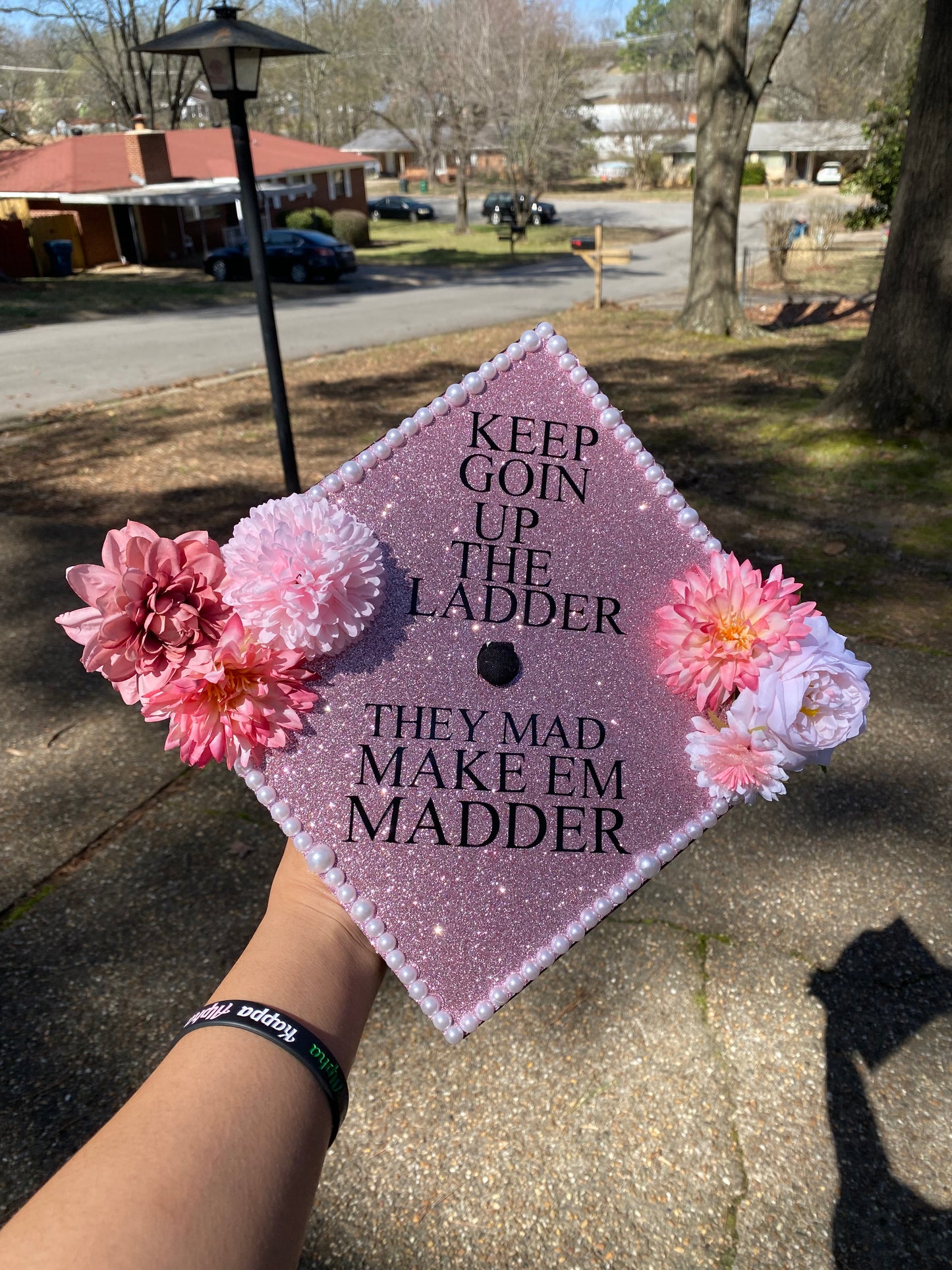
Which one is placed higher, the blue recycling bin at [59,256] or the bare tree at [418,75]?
the bare tree at [418,75]

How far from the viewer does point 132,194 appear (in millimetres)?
26984

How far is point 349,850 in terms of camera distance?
1.25 m

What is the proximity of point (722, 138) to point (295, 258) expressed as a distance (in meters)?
15.2

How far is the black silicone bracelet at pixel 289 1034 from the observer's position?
1064mm

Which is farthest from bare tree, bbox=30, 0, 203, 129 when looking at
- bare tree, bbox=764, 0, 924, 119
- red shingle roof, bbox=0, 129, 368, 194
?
bare tree, bbox=764, 0, 924, 119

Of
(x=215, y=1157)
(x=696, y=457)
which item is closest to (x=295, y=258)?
(x=696, y=457)

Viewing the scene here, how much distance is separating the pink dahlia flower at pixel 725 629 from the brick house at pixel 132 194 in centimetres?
2920

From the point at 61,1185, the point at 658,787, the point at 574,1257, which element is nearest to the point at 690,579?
the point at 658,787

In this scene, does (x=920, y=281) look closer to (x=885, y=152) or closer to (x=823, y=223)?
(x=885, y=152)

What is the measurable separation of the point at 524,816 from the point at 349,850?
10.0 inches

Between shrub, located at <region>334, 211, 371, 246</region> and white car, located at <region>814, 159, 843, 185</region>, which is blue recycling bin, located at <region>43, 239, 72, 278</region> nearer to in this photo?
shrub, located at <region>334, 211, 371, 246</region>

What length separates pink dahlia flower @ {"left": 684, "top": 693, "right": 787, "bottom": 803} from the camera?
4.09 ft

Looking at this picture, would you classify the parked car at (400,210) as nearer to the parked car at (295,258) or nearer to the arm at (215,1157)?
the parked car at (295,258)

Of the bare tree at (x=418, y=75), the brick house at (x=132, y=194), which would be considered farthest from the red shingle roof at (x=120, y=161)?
the bare tree at (x=418, y=75)
